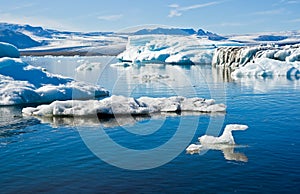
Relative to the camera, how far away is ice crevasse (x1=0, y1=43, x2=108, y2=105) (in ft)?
71.0

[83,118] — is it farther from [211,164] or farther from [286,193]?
[286,193]

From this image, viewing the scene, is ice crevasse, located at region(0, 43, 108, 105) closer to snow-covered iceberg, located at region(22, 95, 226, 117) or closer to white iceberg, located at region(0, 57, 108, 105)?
white iceberg, located at region(0, 57, 108, 105)

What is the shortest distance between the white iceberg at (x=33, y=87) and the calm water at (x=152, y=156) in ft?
7.64

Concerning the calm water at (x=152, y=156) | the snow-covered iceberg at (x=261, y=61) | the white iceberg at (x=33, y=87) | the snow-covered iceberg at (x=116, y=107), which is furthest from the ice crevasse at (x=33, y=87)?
the snow-covered iceberg at (x=261, y=61)

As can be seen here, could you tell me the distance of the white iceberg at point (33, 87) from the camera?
852 inches

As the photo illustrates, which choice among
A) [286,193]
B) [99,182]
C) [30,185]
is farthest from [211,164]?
[30,185]

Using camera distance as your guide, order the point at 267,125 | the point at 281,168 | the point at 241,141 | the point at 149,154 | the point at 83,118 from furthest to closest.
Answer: the point at 83,118 < the point at 267,125 < the point at 241,141 < the point at 149,154 < the point at 281,168

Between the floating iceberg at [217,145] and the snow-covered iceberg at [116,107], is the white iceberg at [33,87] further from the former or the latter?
the floating iceberg at [217,145]

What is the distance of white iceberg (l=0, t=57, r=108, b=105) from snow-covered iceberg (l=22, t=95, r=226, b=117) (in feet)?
10.6

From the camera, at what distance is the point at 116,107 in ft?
57.9

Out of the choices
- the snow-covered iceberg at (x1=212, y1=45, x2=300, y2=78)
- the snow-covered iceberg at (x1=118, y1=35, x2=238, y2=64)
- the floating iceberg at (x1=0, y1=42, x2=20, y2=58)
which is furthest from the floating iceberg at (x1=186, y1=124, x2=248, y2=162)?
the snow-covered iceberg at (x1=118, y1=35, x2=238, y2=64)

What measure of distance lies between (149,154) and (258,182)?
3.70 metres

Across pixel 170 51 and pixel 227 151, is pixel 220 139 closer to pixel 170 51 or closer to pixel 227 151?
pixel 227 151

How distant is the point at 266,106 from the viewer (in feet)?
63.6
